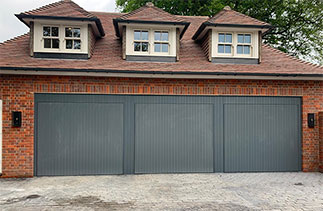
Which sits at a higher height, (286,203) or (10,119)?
(10,119)

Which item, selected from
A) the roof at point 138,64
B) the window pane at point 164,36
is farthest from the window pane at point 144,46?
the roof at point 138,64

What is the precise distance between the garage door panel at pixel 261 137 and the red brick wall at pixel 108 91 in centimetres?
43

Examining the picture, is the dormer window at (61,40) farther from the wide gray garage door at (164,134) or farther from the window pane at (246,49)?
the window pane at (246,49)

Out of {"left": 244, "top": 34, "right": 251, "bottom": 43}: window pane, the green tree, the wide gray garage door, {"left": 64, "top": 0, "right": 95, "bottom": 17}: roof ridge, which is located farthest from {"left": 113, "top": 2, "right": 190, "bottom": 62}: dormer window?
the green tree

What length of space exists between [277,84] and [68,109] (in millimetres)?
7000

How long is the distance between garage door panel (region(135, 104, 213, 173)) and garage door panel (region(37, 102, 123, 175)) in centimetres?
71

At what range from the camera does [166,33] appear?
9000mm

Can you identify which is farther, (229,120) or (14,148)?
(229,120)

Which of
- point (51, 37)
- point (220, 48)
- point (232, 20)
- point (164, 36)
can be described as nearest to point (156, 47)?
point (164, 36)

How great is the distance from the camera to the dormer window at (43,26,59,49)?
8400 mm

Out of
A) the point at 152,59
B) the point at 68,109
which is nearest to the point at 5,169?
the point at 68,109

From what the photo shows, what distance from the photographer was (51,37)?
8.34 metres

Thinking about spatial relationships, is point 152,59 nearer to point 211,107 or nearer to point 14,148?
→ point 211,107

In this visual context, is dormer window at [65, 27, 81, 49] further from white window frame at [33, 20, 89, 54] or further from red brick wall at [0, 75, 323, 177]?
red brick wall at [0, 75, 323, 177]
